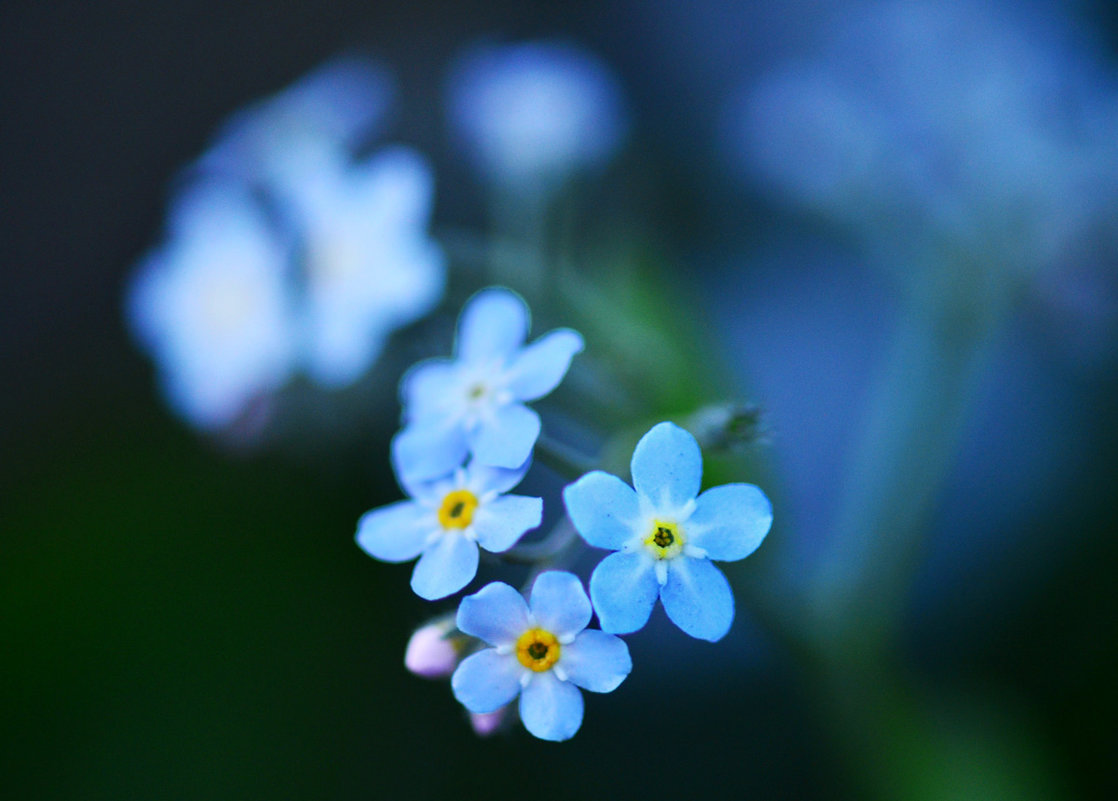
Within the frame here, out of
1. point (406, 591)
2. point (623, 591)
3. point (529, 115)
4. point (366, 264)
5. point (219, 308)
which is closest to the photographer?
point (623, 591)

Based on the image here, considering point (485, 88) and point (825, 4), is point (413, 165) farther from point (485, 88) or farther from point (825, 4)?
point (825, 4)

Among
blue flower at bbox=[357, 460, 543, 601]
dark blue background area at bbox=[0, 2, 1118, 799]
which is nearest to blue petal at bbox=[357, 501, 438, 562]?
blue flower at bbox=[357, 460, 543, 601]

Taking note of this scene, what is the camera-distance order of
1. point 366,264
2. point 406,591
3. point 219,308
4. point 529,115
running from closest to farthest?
point 366,264 → point 219,308 → point 529,115 → point 406,591

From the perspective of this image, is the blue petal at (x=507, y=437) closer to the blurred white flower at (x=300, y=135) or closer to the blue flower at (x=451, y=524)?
the blue flower at (x=451, y=524)

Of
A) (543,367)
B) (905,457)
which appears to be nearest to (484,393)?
(543,367)

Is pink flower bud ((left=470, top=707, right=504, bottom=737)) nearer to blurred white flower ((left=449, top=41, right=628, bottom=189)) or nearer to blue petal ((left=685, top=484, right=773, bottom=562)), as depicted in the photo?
blue petal ((left=685, top=484, right=773, bottom=562))

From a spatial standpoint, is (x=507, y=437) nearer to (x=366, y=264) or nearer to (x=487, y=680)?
(x=487, y=680)
